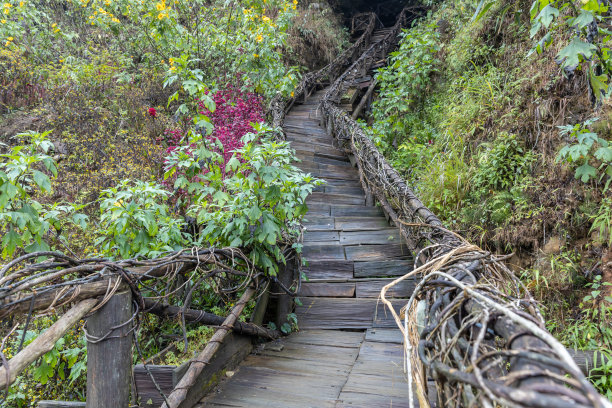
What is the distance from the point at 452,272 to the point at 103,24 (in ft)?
27.3

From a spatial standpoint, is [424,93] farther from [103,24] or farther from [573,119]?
[103,24]

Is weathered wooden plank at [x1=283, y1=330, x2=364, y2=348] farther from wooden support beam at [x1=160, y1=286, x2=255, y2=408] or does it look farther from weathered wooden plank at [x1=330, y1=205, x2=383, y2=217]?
weathered wooden plank at [x1=330, y1=205, x2=383, y2=217]

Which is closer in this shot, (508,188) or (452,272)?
(452,272)

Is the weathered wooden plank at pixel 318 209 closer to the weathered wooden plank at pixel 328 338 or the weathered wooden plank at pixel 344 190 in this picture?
the weathered wooden plank at pixel 344 190

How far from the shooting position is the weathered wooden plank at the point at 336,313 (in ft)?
12.1

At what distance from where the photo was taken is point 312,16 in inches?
532

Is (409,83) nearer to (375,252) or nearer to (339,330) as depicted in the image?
(375,252)

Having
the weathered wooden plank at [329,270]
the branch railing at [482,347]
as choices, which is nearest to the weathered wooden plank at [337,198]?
the weathered wooden plank at [329,270]

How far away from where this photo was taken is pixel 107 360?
1824mm

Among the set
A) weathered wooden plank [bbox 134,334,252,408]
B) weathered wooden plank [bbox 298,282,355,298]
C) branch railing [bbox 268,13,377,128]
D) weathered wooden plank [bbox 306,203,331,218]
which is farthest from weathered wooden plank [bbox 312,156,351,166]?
weathered wooden plank [bbox 134,334,252,408]

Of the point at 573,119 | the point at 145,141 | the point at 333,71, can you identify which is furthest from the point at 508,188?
the point at 333,71

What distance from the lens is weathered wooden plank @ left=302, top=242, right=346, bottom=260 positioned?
460 cm

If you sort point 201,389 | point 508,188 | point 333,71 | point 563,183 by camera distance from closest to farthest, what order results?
point 201,389 → point 563,183 → point 508,188 → point 333,71

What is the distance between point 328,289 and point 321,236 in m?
1.05
